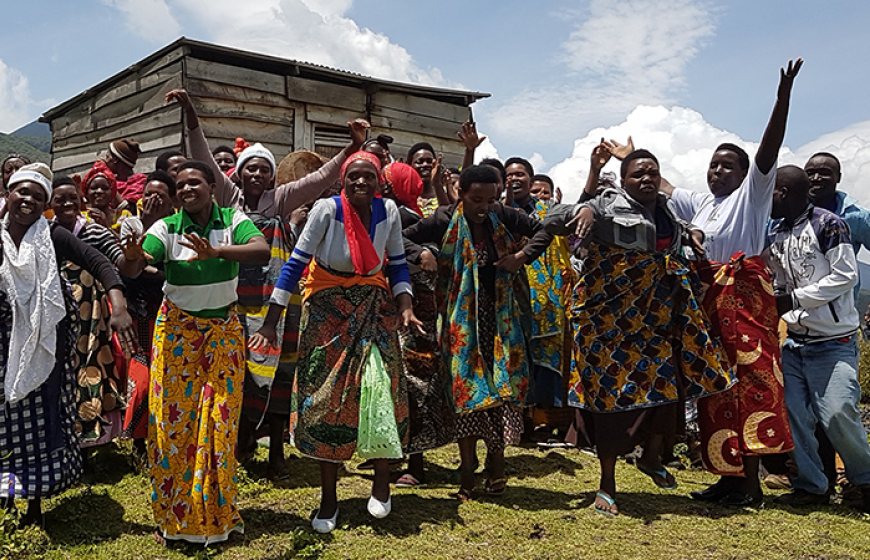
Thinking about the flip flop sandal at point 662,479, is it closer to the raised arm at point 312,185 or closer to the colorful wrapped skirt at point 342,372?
the colorful wrapped skirt at point 342,372

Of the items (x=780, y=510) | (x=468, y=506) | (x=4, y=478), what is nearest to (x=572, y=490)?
(x=468, y=506)

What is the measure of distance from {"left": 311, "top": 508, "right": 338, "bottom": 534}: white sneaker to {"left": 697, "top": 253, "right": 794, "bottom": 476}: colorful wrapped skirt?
2.41 meters

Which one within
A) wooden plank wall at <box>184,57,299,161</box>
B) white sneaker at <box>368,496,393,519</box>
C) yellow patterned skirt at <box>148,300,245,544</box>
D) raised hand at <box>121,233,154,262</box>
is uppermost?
wooden plank wall at <box>184,57,299,161</box>

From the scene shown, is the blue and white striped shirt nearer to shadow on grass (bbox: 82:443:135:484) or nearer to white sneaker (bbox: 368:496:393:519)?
white sneaker (bbox: 368:496:393:519)

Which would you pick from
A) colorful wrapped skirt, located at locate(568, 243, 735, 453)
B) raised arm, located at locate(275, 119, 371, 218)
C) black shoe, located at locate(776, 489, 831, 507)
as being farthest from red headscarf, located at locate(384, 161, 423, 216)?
black shoe, located at locate(776, 489, 831, 507)

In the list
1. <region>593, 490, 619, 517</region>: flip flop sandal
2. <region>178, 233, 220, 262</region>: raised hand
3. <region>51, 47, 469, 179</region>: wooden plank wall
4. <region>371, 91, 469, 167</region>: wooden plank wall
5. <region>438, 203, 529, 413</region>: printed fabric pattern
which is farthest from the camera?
<region>371, 91, 469, 167</region>: wooden plank wall

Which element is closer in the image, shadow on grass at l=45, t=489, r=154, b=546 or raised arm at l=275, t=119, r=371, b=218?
shadow on grass at l=45, t=489, r=154, b=546

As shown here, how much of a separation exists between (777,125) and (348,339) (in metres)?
2.80

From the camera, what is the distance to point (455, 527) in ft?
13.4

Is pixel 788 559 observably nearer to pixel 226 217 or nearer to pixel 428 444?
pixel 428 444

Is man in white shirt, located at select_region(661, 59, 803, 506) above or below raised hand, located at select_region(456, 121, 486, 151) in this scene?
below

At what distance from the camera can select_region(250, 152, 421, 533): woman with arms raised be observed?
3961 millimetres

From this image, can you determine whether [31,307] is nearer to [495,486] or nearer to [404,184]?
[404,184]

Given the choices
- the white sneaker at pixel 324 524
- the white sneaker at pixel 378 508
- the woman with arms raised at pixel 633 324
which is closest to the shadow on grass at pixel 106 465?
the white sneaker at pixel 324 524
